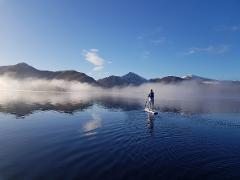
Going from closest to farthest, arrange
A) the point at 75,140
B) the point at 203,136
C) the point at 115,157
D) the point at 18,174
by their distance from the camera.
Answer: the point at 18,174, the point at 115,157, the point at 75,140, the point at 203,136

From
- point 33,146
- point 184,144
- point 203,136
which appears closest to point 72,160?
point 33,146

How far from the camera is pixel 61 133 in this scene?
27375 mm

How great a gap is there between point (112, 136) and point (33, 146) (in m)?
8.26

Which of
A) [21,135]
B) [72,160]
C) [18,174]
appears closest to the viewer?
[18,174]

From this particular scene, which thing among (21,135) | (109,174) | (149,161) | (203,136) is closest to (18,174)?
(109,174)

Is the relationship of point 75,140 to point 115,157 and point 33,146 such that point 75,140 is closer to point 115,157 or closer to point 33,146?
point 33,146

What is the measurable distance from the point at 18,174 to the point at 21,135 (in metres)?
11.9

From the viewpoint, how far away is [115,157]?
18766mm

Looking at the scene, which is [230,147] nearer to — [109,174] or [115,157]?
[115,157]

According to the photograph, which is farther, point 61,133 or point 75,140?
point 61,133

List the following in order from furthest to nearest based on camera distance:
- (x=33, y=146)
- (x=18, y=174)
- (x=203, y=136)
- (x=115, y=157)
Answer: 1. (x=203, y=136)
2. (x=33, y=146)
3. (x=115, y=157)
4. (x=18, y=174)

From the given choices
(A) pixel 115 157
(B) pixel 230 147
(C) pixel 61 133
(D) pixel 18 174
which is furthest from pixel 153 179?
(C) pixel 61 133

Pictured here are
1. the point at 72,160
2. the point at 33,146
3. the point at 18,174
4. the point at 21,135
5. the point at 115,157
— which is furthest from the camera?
the point at 21,135

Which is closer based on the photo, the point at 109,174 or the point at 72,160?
the point at 109,174
